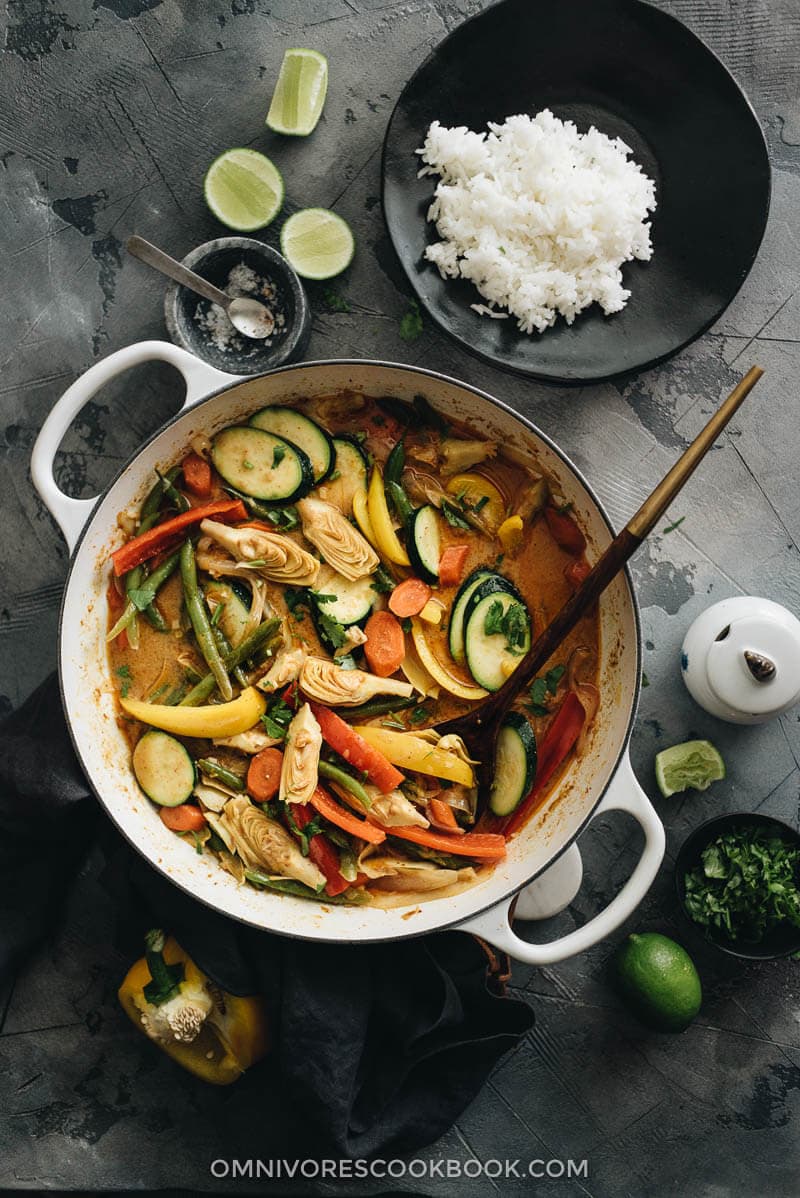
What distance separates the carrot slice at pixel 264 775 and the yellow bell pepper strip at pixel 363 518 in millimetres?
802

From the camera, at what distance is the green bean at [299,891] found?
313 centimetres

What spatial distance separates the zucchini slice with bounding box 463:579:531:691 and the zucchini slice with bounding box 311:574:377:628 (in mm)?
360

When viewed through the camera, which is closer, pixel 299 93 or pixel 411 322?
pixel 299 93

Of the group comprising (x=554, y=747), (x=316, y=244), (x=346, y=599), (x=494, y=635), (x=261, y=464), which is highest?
(x=316, y=244)

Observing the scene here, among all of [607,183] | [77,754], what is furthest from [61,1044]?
[607,183]

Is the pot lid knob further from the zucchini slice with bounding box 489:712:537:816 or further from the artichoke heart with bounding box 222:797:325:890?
the artichoke heart with bounding box 222:797:325:890

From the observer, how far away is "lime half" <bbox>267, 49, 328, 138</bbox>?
3215 millimetres

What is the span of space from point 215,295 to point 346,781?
168cm

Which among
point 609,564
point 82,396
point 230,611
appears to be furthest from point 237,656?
point 609,564

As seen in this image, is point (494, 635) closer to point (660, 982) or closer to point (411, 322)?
point (411, 322)

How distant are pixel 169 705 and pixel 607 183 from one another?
7.60ft

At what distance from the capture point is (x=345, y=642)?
3160 mm

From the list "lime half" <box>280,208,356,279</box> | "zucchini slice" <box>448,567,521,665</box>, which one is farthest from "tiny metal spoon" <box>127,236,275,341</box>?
"zucchini slice" <box>448,567,521,665</box>

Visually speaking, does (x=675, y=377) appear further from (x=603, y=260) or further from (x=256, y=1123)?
(x=256, y=1123)
